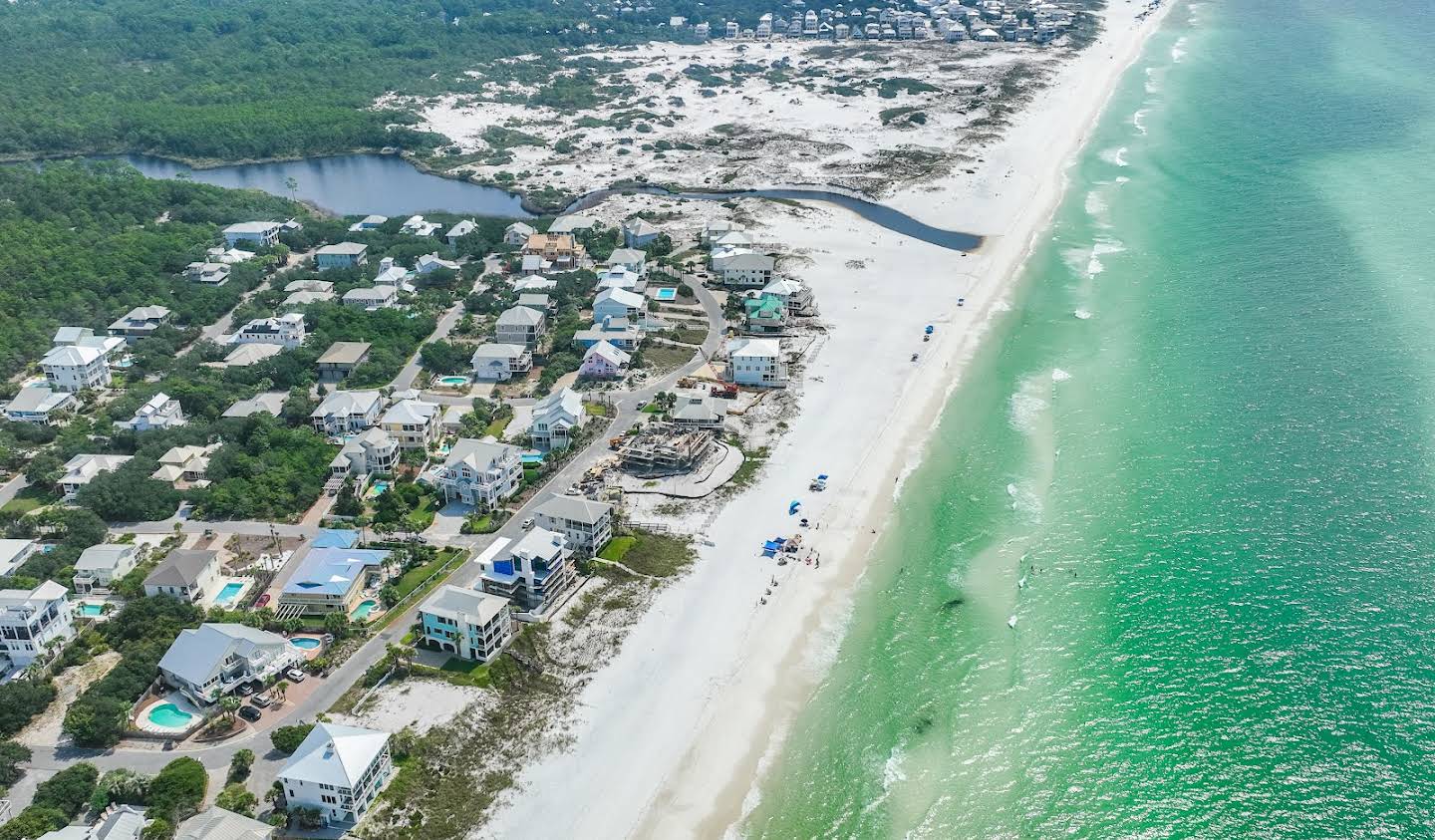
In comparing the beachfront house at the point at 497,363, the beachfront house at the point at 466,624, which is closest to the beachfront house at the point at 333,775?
the beachfront house at the point at 466,624

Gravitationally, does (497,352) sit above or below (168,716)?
above

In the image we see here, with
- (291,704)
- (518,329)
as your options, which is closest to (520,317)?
(518,329)

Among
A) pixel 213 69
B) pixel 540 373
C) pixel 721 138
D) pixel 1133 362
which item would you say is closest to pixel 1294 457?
pixel 1133 362

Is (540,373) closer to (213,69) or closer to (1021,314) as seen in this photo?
(1021,314)

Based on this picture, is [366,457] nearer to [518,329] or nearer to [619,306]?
[518,329]

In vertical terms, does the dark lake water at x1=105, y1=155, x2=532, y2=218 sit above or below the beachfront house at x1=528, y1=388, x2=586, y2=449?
above

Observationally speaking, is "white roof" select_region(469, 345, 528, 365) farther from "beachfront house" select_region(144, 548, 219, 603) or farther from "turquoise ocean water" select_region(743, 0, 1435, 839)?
"turquoise ocean water" select_region(743, 0, 1435, 839)

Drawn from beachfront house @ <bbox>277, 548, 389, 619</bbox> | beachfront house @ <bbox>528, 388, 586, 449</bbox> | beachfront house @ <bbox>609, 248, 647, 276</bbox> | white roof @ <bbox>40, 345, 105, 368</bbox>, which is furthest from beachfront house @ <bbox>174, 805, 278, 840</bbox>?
beachfront house @ <bbox>609, 248, 647, 276</bbox>
